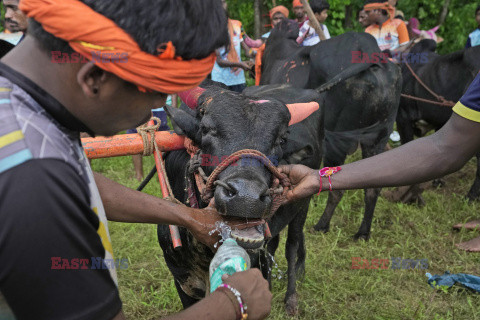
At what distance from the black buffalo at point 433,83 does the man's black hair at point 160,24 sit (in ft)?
17.1

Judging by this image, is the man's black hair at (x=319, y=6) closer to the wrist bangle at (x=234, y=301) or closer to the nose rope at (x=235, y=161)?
the nose rope at (x=235, y=161)

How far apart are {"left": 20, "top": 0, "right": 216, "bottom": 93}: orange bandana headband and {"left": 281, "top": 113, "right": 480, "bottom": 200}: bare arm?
1.42 m

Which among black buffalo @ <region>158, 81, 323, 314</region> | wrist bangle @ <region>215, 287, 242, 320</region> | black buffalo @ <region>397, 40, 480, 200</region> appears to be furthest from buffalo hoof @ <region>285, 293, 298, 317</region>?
black buffalo @ <region>397, 40, 480, 200</region>

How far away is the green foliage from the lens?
9.38 meters

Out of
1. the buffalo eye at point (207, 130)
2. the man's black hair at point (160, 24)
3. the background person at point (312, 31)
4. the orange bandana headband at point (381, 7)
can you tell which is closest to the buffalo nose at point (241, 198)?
the buffalo eye at point (207, 130)

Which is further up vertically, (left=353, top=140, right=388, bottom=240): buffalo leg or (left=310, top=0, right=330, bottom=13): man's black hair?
(left=310, top=0, right=330, bottom=13): man's black hair

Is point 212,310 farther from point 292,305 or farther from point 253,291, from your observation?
point 292,305

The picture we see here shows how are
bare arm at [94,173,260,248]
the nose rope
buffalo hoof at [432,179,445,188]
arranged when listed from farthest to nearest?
buffalo hoof at [432,179,445,188] → the nose rope → bare arm at [94,173,260,248]

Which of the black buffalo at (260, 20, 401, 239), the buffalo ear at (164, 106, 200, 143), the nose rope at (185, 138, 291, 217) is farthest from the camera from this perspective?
the black buffalo at (260, 20, 401, 239)

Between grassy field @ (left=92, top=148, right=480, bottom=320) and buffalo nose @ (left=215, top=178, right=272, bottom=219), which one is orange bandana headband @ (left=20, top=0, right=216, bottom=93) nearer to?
buffalo nose @ (left=215, top=178, right=272, bottom=219)

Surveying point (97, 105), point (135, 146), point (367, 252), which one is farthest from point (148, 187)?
point (97, 105)

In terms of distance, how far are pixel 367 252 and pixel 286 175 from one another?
8.11ft

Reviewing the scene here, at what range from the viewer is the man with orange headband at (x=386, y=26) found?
677 cm

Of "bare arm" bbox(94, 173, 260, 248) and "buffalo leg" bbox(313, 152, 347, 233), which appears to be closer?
"bare arm" bbox(94, 173, 260, 248)
